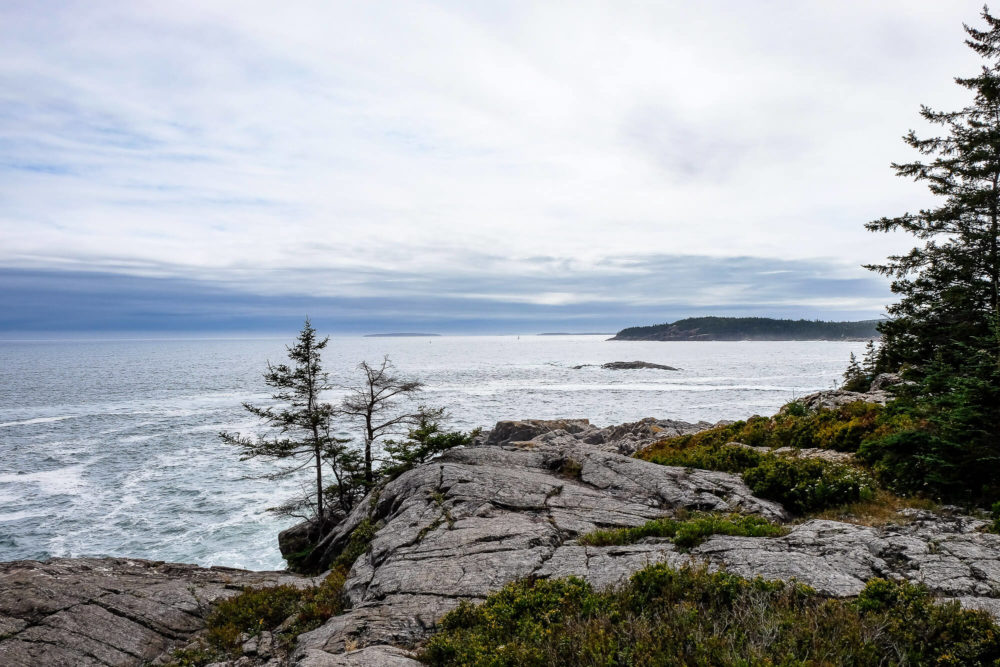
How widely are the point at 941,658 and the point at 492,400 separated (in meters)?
61.7

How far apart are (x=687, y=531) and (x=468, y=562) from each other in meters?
3.76

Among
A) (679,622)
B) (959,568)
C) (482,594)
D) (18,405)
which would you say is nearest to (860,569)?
(959,568)

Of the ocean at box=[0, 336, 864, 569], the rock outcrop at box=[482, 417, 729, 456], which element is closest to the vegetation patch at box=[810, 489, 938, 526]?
the rock outcrop at box=[482, 417, 729, 456]

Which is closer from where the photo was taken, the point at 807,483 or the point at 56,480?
the point at 807,483

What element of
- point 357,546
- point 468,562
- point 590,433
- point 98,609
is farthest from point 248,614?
point 590,433

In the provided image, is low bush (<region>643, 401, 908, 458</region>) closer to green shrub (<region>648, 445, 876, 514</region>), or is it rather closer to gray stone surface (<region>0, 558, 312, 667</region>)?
green shrub (<region>648, 445, 876, 514</region>)

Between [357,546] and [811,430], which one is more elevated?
[811,430]

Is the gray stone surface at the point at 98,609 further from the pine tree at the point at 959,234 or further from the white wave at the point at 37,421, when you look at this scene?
the white wave at the point at 37,421

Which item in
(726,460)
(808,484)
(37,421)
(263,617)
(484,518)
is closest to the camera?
(263,617)

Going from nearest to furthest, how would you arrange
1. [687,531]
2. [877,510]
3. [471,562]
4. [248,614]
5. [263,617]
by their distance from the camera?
[687,531] → [471,562] → [263,617] → [248,614] → [877,510]

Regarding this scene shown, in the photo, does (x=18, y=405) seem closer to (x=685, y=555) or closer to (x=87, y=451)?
(x=87, y=451)

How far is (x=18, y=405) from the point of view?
215 ft

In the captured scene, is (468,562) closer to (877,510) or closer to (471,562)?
(471,562)

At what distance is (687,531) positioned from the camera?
8.22m
